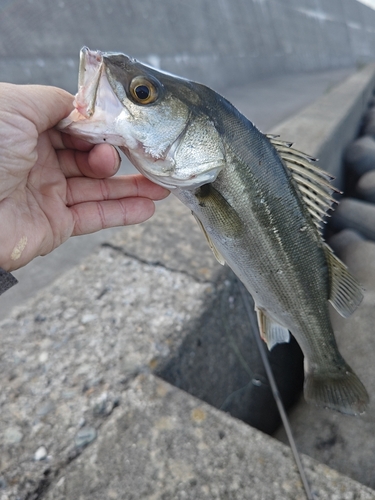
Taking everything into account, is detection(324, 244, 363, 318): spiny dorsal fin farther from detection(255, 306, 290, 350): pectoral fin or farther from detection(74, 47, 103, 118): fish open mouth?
detection(74, 47, 103, 118): fish open mouth

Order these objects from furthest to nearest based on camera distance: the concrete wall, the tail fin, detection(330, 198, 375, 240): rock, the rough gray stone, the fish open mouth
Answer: the concrete wall
detection(330, 198, 375, 240): rock
the tail fin
the rough gray stone
the fish open mouth

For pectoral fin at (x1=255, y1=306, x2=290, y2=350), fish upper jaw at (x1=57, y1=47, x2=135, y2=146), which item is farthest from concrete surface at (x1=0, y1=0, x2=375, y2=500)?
fish upper jaw at (x1=57, y1=47, x2=135, y2=146)

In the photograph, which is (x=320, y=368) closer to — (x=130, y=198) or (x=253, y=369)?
(x=253, y=369)

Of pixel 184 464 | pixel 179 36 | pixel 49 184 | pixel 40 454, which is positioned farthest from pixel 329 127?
pixel 179 36

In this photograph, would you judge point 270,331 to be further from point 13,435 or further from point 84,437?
point 13,435

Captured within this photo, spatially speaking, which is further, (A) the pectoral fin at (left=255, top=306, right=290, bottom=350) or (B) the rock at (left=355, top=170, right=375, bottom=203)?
(B) the rock at (left=355, top=170, right=375, bottom=203)
